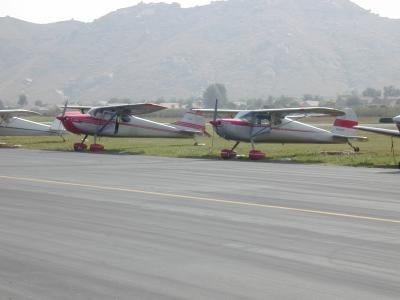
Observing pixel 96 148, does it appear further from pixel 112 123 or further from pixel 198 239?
pixel 198 239

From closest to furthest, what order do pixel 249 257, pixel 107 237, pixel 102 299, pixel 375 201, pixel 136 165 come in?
pixel 102 299 < pixel 249 257 < pixel 107 237 < pixel 375 201 < pixel 136 165

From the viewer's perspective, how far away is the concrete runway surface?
7.46 meters

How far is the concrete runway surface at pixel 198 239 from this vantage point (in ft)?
24.5

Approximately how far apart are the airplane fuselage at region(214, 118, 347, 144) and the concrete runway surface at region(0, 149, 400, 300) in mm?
12815

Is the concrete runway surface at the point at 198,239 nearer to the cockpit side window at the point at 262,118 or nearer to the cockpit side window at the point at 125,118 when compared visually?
the cockpit side window at the point at 262,118

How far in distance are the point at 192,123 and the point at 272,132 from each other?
263 inches

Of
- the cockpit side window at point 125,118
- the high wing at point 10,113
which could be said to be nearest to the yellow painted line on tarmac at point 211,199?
the cockpit side window at point 125,118

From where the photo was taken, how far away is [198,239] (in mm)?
9945

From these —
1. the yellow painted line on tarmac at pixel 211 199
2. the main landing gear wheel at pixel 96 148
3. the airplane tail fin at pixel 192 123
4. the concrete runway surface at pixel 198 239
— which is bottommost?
the concrete runway surface at pixel 198 239

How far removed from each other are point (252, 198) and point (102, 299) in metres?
8.02

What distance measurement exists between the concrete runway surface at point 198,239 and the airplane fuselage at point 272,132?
42.0 feet

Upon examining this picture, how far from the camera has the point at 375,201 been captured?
14414 mm

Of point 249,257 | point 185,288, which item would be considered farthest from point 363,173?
point 185,288

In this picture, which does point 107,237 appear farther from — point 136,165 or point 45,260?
point 136,165
